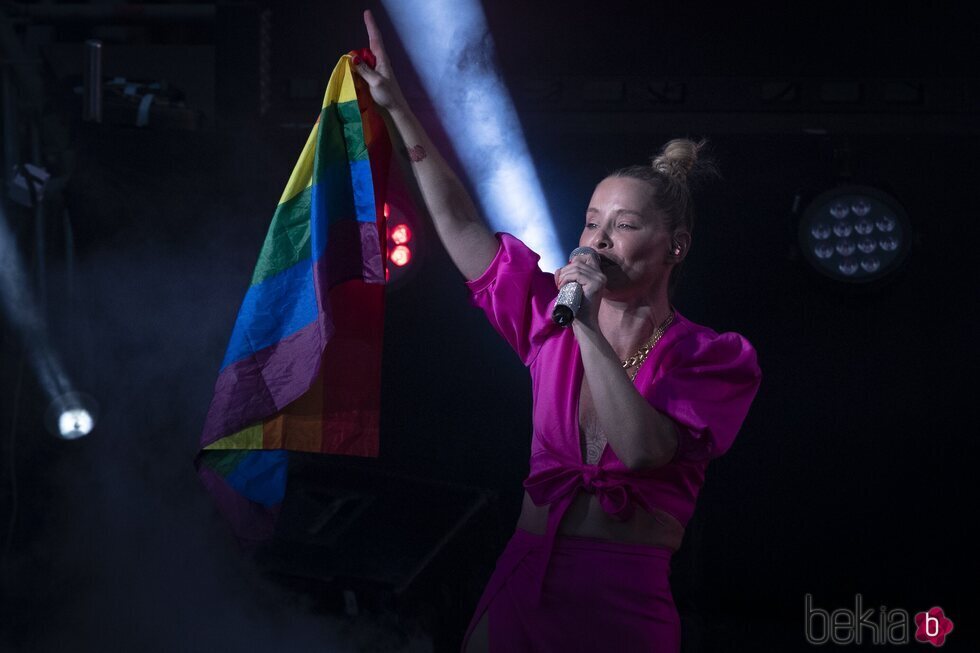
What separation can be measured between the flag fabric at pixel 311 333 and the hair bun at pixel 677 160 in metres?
0.65

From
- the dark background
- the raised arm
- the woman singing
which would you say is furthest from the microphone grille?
the dark background

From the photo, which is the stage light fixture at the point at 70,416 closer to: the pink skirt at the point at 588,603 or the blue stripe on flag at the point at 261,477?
the blue stripe on flag at the point at 261,477

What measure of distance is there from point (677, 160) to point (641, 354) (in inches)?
16.0

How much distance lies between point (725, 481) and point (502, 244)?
5.47 feet

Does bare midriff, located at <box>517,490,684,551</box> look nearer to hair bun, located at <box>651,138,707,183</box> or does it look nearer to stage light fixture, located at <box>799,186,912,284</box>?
hair bun, located at <box>651,138,707,183</box>

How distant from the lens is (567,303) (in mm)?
1684

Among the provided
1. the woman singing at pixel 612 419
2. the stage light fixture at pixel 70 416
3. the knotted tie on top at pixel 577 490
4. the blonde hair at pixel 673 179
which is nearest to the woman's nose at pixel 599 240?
the woman singing at pixel 612 419

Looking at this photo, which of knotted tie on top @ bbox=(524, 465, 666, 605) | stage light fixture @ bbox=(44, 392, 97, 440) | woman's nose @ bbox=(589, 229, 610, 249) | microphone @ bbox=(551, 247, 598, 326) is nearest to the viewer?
microphone @ bbox=(551, 247, 598, 326)

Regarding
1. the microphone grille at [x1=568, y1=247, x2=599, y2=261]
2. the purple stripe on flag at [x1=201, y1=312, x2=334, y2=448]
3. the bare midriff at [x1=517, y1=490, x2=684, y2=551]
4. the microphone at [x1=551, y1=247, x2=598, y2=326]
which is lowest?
the bare midriff at [x1=517, y1=490, x2=684, y2=551]

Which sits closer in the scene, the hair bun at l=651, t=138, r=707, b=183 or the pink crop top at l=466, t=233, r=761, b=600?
the pink crop top at l=466, t=233, r=761, b=600

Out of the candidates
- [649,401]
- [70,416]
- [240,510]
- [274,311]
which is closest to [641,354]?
[649,401]

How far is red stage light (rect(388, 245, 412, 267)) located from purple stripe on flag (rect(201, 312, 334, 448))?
1.20 metres

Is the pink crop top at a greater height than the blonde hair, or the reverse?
the blonde hair

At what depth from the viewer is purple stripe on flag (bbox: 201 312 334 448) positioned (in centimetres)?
214
